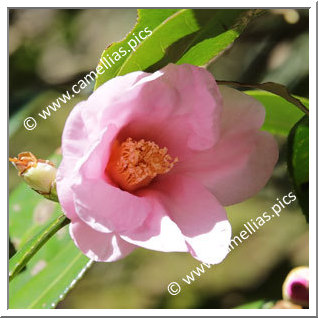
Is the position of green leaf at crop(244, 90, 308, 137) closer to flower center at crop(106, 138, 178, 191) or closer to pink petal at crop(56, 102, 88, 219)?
flower center at crop(106, 138, 178, 191)

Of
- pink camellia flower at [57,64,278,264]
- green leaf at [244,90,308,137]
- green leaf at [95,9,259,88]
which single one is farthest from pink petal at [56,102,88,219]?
green leaf at [244,90,308,137]

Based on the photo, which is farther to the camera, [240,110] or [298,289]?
[298,289]

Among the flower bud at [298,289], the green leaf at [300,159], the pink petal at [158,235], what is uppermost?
the pink petal at [158,235]

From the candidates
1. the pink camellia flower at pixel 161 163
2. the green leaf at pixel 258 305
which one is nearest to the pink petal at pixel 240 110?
the pink camellia flower at pixel 161 163

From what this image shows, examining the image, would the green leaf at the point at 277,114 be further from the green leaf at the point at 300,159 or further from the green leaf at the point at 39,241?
the green leaf at the point at 39,241

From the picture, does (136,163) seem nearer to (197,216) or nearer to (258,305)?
(197,216)

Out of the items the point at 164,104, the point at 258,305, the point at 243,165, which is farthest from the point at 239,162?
the point at 258,305
